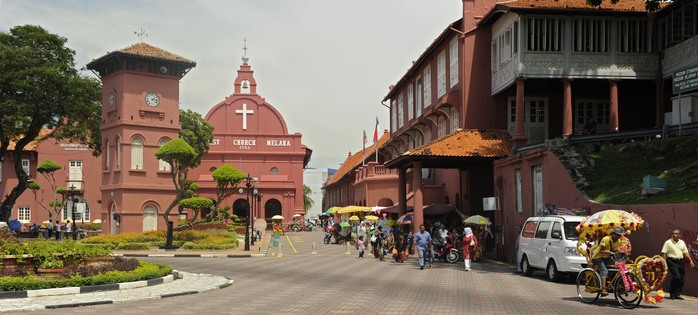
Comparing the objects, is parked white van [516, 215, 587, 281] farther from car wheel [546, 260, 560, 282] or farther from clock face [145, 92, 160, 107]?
clock face [145, 92, 160, 107]

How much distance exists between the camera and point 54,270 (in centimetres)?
1703

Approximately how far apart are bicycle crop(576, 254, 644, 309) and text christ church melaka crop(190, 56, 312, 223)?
60239 mm

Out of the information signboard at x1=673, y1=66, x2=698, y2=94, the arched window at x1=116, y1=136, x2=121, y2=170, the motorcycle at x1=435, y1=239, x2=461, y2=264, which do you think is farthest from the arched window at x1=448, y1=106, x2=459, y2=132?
the arched window at x1=116, y1=136, x2=121, y2=170

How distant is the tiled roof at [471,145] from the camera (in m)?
29.4

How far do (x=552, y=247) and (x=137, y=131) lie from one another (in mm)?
32699

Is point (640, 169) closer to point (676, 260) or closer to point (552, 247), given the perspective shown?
point (552, 247)

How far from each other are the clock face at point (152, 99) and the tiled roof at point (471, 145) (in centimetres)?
2188

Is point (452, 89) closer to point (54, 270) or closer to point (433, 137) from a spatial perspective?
point (433, 137)

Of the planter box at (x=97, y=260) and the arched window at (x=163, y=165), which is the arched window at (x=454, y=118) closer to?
the arched window at (x=163, y=165)

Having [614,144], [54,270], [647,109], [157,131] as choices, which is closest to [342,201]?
[157,131]

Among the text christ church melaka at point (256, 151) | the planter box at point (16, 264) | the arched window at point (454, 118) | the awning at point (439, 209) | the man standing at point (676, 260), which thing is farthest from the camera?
the text christ church melaka at point (256, 151)

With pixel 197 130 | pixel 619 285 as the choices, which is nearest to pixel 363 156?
pixel 197 130

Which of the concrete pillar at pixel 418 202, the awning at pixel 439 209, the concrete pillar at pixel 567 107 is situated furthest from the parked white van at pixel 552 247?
the awning at pixel 439 209

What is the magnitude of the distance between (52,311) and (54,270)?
14.1ft
